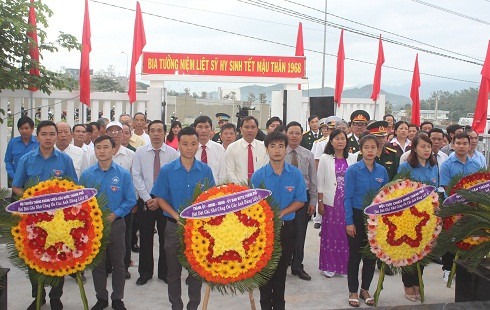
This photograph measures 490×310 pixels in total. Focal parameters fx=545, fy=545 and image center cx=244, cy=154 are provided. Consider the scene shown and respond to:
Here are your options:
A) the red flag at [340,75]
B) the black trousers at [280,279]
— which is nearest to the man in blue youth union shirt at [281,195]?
the black trousers at [280,279]

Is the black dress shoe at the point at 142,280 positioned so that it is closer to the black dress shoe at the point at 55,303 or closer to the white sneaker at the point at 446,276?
the black dress shoe at the point at 55,303

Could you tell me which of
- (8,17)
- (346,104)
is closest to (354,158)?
(8,17)

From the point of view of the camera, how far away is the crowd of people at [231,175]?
4297mm

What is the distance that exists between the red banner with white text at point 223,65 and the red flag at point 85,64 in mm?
1859

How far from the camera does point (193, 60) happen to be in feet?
36.1

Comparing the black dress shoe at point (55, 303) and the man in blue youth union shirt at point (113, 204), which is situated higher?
the man in blue youth union shirt at point (113, 204)

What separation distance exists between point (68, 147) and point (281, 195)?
2715 mm

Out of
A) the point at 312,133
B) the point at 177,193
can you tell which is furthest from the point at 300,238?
the point at 312,133

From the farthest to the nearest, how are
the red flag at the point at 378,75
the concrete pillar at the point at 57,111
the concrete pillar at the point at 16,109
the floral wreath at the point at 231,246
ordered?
the red flag at the point at 378,75, the concrete pillar at the point at 57,111, the concrete pillar at the point at 16,109, the floral wreath at the point at 231,246

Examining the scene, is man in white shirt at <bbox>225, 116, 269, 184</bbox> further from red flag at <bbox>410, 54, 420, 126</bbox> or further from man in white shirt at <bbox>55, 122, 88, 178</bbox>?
red flag at <bbox>410, 54, 420, 126</bbox>

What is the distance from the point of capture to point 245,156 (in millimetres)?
5664

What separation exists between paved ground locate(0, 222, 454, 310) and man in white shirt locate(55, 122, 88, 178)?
1.16 metres

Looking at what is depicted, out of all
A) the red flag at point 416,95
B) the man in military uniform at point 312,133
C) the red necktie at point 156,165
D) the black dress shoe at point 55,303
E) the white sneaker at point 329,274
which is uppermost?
the red flag at point 416,95

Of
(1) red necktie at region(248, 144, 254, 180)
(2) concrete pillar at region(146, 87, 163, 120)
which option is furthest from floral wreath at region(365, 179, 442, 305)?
(2) concrete pillar at region(146, 87, 163, 120)
